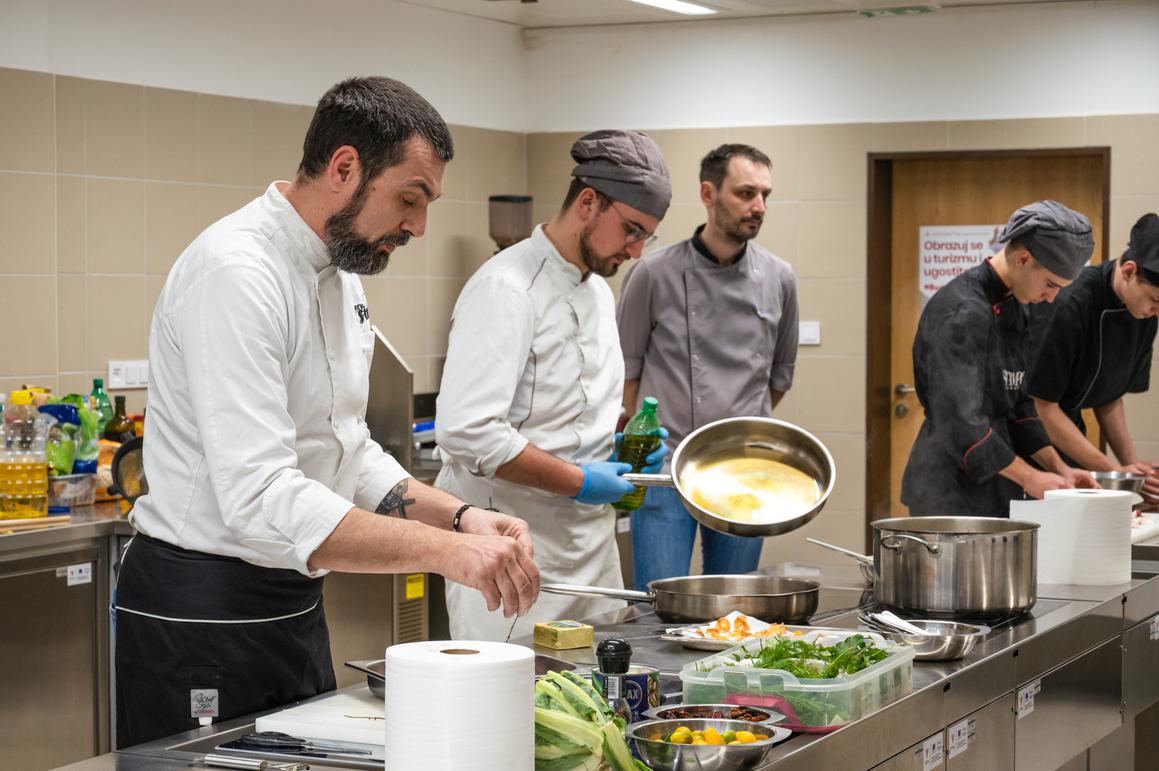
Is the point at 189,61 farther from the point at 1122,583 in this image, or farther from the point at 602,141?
the point at 1122,583

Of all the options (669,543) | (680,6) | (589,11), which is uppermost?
(589,11)

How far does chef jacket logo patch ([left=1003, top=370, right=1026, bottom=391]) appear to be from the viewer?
363 cm

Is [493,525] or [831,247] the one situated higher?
[831,247]

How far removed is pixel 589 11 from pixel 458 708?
545 centimetres

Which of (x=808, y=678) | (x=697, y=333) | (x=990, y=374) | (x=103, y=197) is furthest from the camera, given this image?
(x=103, y=197)

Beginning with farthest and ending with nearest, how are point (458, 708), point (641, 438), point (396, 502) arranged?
point (641, 438) < point (396, 502) < point (458, 708)

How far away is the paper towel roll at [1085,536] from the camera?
3.07m

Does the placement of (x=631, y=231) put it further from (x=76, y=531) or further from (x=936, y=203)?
(x=936, y=203)

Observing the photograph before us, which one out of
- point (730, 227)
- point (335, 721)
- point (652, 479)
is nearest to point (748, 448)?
point (652, 479)

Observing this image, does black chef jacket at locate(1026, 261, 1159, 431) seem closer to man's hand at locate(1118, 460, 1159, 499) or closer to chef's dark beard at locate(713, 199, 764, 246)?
man's hand at locate(1118, 460, 1159, 499)

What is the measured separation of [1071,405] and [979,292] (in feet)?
3.49

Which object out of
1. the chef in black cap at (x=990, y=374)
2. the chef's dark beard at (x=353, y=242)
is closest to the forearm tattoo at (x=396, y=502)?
the chef's dark beard at (x=353, y=242)

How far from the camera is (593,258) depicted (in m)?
3.20

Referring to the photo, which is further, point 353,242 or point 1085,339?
point 1085,339
